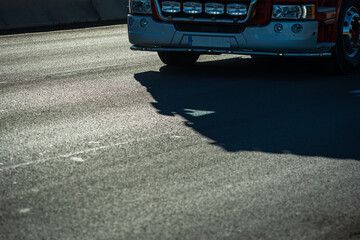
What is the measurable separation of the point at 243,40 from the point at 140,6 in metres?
1.53

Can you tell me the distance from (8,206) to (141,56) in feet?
24.0

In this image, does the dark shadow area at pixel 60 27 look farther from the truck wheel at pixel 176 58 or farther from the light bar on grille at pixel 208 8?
the light bar on grille at pixel 208 8

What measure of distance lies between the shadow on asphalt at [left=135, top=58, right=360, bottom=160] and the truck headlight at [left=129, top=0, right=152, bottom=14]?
0.85 metres

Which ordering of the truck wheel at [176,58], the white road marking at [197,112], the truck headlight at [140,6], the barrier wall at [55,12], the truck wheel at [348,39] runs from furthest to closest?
the barrier wall at [55,12] < the truck wheel at [176,58] < the truck headlight at [140,6] < the truck wheel at [348,39] < the white road marking at [197,112]

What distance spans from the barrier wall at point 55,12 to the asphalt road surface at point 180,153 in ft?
17.3

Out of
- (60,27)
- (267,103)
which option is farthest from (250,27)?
(60,27)

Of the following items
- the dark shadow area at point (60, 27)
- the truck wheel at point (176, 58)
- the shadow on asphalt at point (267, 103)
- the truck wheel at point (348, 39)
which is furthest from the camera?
the dark shadow area at point (60, 27)

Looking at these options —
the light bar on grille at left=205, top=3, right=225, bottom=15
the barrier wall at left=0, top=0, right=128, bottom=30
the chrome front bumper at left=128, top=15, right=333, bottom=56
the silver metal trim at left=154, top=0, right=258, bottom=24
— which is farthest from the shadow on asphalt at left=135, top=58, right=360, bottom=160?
the barrier wall at left=0, top=0, right=128, bottom=30

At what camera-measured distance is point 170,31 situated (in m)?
9.78

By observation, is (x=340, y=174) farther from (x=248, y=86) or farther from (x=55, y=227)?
(x=248, y=86)

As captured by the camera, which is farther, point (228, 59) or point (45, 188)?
point (228, 59)

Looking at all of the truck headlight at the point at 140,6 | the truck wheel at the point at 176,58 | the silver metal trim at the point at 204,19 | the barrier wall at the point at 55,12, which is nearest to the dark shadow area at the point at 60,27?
the barrier wall at the point at 55,12

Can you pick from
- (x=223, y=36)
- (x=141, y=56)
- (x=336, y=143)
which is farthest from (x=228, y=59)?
(x=336, y=143)

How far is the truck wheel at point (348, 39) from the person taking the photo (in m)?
9.80
